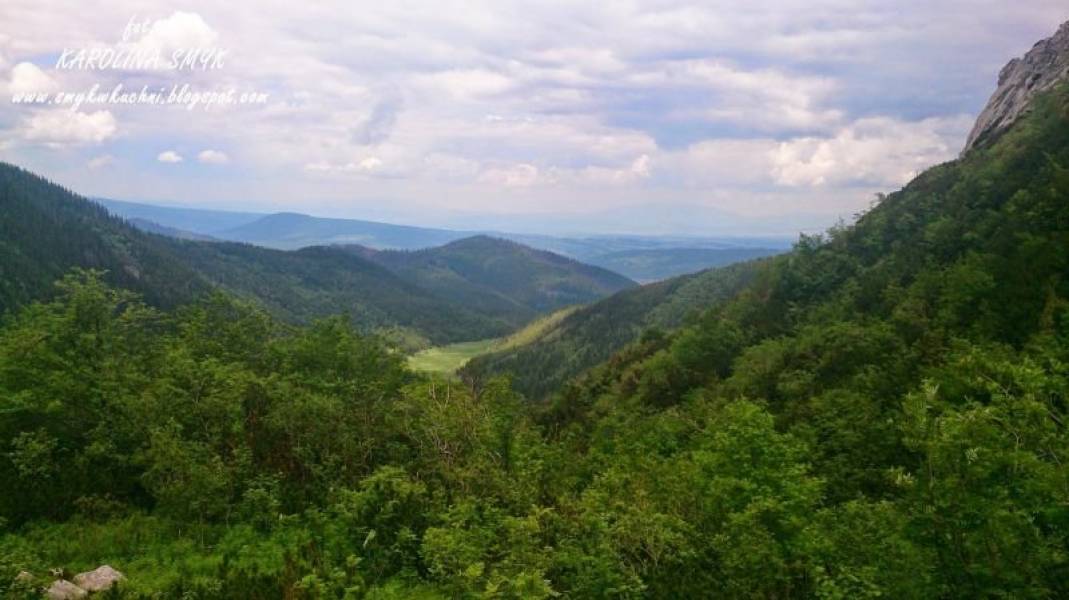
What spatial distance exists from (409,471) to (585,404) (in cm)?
6683

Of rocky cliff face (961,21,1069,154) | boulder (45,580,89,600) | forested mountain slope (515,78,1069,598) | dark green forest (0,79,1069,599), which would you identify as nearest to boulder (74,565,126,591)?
boulder (45,580,89,600)

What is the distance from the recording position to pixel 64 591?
14.0 metres

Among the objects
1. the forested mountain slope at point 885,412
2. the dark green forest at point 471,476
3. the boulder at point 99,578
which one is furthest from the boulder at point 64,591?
the forested mountain slope at point 885,412

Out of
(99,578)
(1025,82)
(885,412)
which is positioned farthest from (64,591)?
(1025,82)

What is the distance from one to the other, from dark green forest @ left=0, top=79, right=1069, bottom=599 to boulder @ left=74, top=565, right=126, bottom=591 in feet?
1.97

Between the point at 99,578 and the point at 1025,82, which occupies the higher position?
the point at 1025,82

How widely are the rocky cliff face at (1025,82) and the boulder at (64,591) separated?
131m

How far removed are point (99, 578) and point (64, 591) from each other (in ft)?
4.84

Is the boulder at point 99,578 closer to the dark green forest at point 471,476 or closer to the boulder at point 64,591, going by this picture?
the boulder at point 64,591

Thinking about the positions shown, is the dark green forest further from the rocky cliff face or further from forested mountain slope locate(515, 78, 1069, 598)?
the rocky cliff face

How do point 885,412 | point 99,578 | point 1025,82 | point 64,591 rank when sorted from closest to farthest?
point 64,591, point 99,578, point 885,412, point 1025,82

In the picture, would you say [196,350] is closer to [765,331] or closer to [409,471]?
[409,471]

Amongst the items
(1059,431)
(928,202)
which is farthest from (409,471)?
(928,202)

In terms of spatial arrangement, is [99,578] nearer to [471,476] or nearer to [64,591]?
[64,591]
